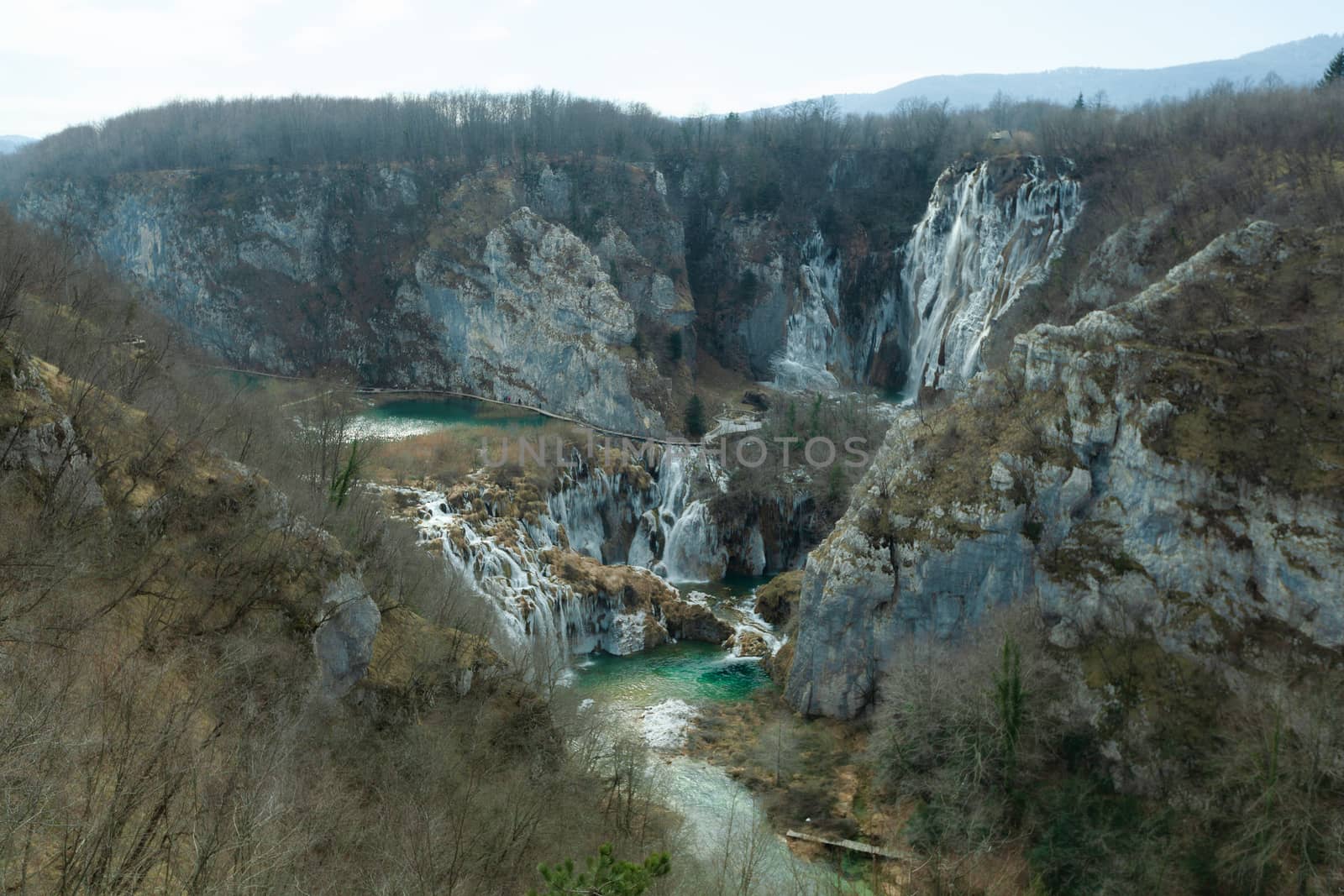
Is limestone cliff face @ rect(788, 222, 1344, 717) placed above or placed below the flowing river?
above

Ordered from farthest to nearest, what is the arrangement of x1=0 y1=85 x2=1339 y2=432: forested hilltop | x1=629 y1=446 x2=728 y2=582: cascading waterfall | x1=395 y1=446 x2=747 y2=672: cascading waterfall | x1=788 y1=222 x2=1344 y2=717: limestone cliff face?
1. x1=0 y1=85 x2=1339 y2=432: forested hilltop
2. x1=629 y1=446 x2=728 y2=582: cascading waterfall
3. x1=395 y1=446 x2=747 y2=672: cascading waterfall
4. x1=788 y1=222 x2=1344 y2=717: limestone cliff face

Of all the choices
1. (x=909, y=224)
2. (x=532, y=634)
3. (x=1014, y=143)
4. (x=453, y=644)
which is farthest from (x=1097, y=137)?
(x=453, y=644)

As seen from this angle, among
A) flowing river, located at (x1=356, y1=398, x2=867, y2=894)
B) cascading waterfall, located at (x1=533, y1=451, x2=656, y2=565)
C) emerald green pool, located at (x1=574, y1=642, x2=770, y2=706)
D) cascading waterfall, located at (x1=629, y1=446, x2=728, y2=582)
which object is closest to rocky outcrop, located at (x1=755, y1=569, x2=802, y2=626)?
flowing river, located at (x1=356, y1=398, x2=867, y2=894)

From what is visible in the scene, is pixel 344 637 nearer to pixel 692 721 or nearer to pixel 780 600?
pixel 692 721

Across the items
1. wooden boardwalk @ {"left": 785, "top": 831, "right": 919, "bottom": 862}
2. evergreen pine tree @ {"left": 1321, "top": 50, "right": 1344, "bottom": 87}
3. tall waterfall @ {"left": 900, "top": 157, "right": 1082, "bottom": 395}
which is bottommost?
wooden boardwalk @ {"left": 785, "top": 831, "right": 919, "bottom": 862}

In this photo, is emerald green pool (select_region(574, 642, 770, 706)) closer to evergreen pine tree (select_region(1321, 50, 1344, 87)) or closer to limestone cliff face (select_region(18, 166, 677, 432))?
limestone cliff face (select_region(18, 166, 677, 432))

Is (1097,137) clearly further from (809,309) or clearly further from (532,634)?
(532,634)

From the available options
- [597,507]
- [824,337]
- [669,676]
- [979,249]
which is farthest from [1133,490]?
[824,337]
